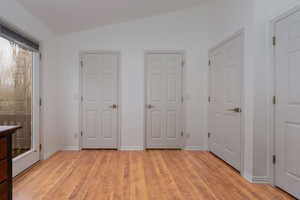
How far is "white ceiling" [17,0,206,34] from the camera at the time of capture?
120 inches

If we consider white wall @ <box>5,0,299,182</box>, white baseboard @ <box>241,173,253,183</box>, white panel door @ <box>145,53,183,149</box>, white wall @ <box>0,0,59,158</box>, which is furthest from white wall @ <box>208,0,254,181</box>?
white wall @ <box>0,0,59,158</box>

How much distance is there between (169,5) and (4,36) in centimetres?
284

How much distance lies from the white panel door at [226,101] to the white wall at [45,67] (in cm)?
315

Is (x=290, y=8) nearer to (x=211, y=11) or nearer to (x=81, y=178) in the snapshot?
(x=211, y=11)

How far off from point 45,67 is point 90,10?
131 centimetres

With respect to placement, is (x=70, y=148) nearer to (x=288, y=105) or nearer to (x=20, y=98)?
(x=20, y=98)

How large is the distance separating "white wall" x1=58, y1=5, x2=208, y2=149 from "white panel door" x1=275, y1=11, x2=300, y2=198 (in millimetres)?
1882

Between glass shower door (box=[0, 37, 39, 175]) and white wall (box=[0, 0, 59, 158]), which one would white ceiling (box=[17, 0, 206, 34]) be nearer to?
white wall (box=[0, 0, 59, 158])

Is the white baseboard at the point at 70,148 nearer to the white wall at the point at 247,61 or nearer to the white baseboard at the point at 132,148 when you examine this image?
the white baseboard at the point at 132,148

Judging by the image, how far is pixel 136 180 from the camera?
2709 mm

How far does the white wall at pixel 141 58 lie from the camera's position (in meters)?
4.34

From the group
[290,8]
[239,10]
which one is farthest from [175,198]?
[239,10]

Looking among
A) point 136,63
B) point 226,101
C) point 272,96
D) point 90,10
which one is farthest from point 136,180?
Answer: point 90,10

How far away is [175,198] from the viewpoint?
87.3 inches
